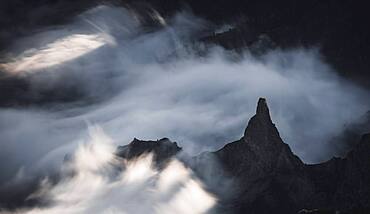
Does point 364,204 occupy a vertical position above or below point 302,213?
above

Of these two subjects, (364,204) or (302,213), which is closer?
(302,213)

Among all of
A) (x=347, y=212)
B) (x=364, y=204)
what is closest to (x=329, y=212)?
(x=347, y=212)

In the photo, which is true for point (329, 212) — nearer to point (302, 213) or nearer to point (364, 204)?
point (302, 213)

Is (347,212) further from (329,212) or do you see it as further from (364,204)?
(364,204)

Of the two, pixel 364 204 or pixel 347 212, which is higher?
pixel 364 204

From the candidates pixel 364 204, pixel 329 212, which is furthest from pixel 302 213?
pixel 364 204

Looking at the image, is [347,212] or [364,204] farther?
[364,204]

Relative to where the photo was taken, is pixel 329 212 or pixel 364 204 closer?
pixel 329 212
